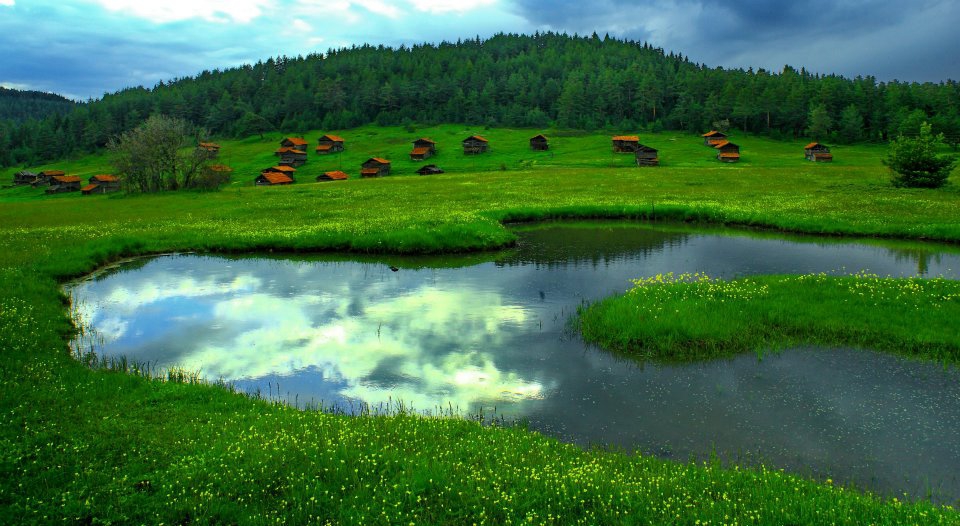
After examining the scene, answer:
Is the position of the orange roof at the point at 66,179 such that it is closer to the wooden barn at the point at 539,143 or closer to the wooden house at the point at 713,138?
the wooden barn at the point at 539,143

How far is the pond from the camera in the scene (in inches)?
479

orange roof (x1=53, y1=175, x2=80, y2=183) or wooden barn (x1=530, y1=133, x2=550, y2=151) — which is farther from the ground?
wooden barn (x1=530, y1=133, x2=550, y2=151)

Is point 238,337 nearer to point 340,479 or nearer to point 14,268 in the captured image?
point 340,479

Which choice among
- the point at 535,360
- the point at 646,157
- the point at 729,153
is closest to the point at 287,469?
the point at 535,360

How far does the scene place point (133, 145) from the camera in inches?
3236

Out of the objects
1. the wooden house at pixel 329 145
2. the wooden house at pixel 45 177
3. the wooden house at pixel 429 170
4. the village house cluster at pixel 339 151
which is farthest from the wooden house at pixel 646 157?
the wooden house at pixel 45 177

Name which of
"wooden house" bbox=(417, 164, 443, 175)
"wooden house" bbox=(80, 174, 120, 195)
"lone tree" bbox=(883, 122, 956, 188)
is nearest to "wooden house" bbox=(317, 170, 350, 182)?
"wooden house" bbox=(417, 164, 443, 175)

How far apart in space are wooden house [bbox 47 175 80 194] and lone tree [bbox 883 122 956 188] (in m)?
155

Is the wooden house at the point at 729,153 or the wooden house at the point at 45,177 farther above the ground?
the wooden house at the point at 729,153

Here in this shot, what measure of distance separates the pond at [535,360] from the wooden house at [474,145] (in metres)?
106

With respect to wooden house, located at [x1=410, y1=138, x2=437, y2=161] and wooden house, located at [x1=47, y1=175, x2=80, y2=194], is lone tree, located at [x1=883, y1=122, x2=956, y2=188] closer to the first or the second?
wooden house, located at [x1=410, y1=138, x2=437, y2=161]

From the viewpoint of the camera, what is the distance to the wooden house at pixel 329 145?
15025cm

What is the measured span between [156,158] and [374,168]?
4560 cm

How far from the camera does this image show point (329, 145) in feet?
499
